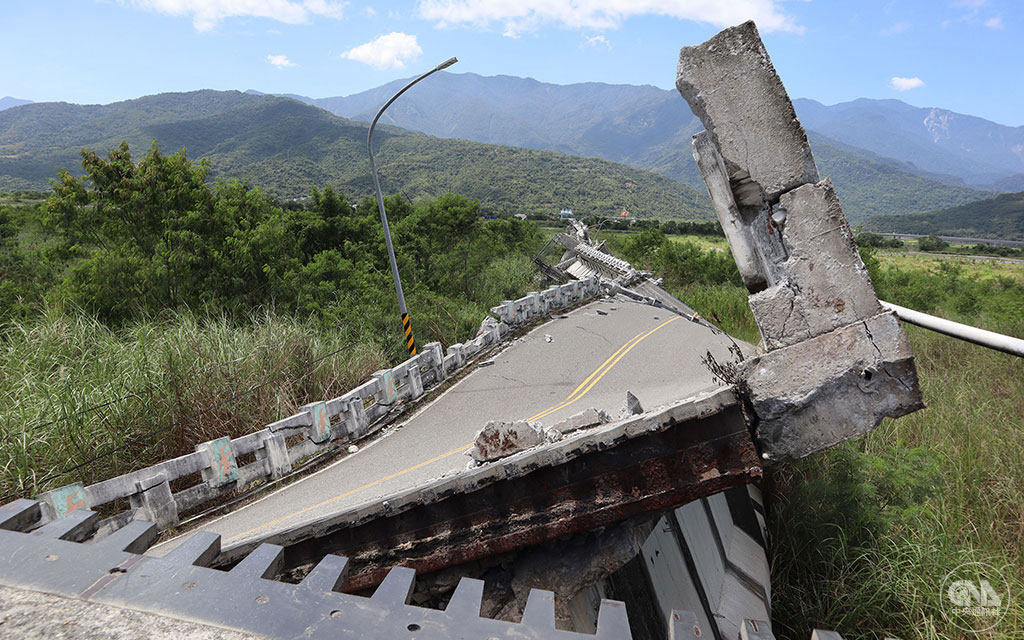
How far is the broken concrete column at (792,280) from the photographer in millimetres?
3439

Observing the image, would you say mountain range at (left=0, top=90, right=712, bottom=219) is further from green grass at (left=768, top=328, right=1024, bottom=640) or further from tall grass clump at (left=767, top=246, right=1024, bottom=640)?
green grass at (left=768, top=328, right=1024, bottom=640)

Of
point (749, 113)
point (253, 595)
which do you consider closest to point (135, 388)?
point (253, 595)

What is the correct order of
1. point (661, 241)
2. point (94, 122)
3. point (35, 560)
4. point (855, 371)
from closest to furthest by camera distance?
point (35, 560), point (855, 371), point (661, 241), point (94, 122)

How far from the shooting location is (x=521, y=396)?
1124 cm

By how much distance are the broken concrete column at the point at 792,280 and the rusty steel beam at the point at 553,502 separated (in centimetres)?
34

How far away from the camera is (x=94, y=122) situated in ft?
586

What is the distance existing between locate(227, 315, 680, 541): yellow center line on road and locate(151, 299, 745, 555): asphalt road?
0.02 meters

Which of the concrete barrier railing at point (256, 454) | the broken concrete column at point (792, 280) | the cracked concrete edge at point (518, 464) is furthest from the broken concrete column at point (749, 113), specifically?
the concrete barrier railing at point (256, 454)

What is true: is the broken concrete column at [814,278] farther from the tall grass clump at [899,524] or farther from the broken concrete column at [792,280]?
the tall grass clump at [899,524]

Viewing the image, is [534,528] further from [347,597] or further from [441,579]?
[347,597]

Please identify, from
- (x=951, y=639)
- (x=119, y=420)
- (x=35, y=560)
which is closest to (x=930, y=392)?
(x=951, y=639)

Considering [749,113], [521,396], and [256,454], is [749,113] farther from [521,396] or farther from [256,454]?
[521,396]

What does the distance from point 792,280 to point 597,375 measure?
9240 mm

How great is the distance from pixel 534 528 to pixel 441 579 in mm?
917
